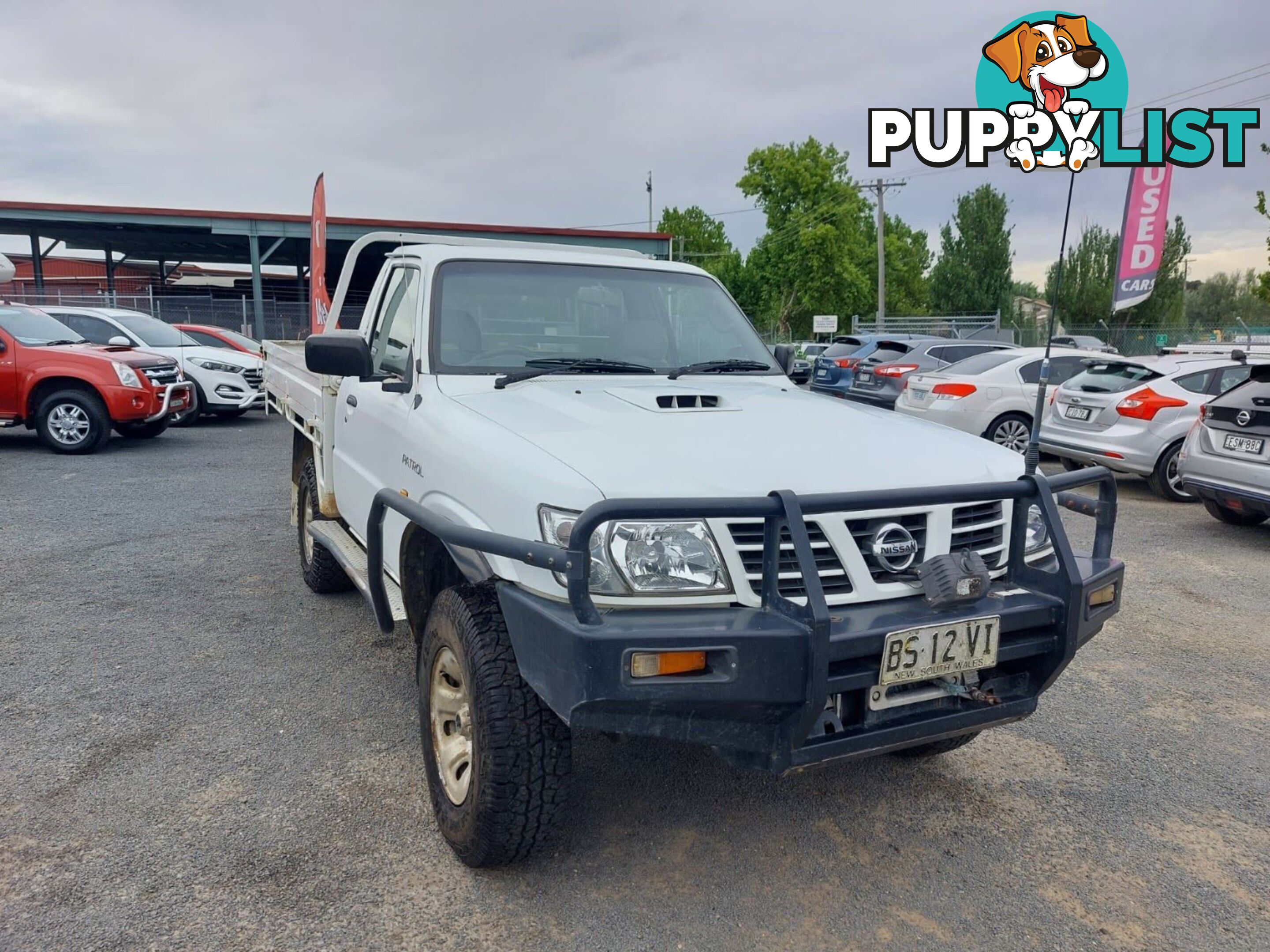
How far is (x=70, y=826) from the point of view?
2.99 meters

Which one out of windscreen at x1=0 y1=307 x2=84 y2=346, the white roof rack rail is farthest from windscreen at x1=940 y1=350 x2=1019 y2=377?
windscreen at x1=0 y1=307 x2=84 y2=346

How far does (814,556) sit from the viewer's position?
2.52 meters

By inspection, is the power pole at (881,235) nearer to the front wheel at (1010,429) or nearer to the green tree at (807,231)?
the green tree at (807,231)

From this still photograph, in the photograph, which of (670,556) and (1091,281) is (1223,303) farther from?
(670,556)

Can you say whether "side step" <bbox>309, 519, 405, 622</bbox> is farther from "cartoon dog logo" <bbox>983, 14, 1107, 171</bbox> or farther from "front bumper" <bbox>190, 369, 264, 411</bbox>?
"front bumper" <bbox>190, 369, 264, 411</bbox>

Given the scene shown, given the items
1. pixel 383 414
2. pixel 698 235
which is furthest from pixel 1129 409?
pixel 698 235

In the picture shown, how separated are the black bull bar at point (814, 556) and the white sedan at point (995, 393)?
7859 mm

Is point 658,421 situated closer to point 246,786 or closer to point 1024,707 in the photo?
point 1024,707

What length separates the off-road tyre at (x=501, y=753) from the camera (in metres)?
2.54

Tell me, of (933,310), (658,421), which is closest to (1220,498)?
(658,421)

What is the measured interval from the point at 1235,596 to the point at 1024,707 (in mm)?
4137

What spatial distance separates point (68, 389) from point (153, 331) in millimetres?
3380

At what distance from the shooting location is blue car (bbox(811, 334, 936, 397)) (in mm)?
14297

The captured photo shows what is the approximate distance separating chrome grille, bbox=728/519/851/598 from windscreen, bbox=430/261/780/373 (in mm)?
1541
